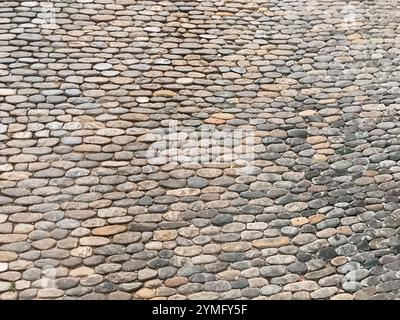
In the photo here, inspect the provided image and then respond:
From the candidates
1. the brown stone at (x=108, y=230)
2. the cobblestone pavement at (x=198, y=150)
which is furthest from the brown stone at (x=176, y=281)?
the brown stone at (x=108, y=230)

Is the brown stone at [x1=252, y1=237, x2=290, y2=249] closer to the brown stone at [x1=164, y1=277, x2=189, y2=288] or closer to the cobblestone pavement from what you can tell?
the cobblestone pavement

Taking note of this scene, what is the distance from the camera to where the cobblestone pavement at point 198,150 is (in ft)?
17.4

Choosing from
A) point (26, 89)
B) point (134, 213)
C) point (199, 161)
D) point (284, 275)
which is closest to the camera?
point (284, 275)

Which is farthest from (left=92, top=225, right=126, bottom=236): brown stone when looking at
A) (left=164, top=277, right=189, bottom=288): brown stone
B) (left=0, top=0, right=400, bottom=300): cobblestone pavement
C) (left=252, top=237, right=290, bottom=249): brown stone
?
(left=252, top=237, right=290, bottom=249): brown stone

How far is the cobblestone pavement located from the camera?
529 cm

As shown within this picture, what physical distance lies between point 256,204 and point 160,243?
4.10 ft

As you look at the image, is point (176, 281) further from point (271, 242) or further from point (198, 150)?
point (198, 150)

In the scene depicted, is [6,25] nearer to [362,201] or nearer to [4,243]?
[4,243]

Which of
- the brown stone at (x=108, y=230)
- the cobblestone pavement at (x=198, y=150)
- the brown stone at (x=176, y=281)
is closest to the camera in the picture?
the brown stone at (x=176, y=281)

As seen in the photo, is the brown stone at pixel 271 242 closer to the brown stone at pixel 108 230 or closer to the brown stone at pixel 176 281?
the brown stone at pixel 176 281

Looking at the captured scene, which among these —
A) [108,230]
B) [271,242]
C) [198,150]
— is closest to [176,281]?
[108,230]

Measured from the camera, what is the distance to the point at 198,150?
251 inches

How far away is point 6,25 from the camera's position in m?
7.46

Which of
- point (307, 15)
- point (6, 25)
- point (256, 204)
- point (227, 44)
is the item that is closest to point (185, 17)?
point (227, 44)
